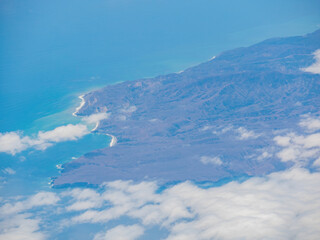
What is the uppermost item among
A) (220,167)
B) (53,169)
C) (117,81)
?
(117,81)

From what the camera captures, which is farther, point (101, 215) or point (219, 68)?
point (219, 68)

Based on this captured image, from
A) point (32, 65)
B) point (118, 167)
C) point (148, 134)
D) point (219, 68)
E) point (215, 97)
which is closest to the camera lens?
point (118, 167)

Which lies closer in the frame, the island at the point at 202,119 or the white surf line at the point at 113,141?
the island at the point at 202,119

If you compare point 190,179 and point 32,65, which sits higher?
point 32,65

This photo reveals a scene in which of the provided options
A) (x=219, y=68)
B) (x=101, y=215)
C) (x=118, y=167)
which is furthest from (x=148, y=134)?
(x=219, y=68)

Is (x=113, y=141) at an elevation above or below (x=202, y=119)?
below

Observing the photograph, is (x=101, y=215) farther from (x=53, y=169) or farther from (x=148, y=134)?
(x=148, y=134)

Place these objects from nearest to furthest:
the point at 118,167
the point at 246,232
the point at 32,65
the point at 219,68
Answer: the point at 246,232, the point at 118,167, the point at 219,68, the point at 32,65

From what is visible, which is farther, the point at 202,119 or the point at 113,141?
the point at 202,119

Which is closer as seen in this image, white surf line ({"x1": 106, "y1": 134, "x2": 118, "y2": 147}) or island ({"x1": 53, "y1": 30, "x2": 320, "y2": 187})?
island ({"x1": 53, "y1": 30, "x2": 320, "y2": 187})

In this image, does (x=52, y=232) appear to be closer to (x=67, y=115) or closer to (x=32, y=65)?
(x=67, y=115)
